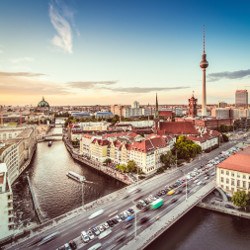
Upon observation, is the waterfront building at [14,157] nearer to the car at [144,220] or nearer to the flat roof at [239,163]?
the car at [144,220]

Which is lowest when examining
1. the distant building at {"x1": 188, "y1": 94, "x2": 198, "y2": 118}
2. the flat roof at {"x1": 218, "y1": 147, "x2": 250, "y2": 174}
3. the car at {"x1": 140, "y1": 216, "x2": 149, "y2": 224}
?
the car at {"x1": 140, "y1": 216, "x2": 149, "y2": 224}

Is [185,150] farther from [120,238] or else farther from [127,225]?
[120,238]

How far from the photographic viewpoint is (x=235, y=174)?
4306 cm

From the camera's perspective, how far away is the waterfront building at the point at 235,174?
42.0 m

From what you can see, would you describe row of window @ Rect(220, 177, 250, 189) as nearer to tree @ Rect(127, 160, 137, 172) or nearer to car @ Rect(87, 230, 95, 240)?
tree @ Rect(127, 160, 137, 172)

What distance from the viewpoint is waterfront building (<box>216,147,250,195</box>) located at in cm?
4200

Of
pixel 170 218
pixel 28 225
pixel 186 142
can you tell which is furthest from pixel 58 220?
pixel 186 142

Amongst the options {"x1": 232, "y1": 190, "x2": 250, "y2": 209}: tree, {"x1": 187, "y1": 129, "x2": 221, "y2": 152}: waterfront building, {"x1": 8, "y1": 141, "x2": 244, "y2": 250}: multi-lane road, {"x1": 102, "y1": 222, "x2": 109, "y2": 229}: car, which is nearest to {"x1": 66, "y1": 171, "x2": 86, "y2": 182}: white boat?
{"x1": 8, "y1": 141, "x2": 244, "y2": 250}: multi-lane road

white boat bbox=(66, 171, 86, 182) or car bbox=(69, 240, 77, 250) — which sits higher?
white boat bbox=(66, 171, 86, 182)

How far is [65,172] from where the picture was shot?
205 feet

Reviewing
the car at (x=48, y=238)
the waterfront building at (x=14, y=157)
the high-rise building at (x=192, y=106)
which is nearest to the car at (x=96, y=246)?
the car at (x=48, y=238)

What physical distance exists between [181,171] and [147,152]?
8.82 meters

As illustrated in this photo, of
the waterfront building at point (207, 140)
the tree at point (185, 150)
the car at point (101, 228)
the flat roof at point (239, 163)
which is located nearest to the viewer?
the car at point (101, 228)

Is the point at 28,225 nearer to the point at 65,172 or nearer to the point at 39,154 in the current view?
the point at 65,172
